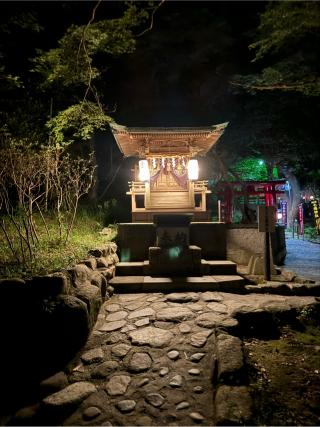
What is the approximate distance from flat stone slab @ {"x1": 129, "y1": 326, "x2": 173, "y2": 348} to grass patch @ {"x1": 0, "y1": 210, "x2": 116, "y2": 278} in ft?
7.03

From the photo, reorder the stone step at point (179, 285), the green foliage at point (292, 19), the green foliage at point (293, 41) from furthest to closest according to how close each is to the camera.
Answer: the green foliage at point (293, 41)
the green foliage at point (292, 19)
the stone step at point (179, 285)

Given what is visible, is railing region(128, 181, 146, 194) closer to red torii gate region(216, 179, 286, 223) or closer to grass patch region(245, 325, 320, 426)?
red torii gate region(216, 179, 286, 223)

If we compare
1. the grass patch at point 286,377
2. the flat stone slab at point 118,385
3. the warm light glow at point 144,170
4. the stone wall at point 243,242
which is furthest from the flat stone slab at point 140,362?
the warm light glow at point 144,170

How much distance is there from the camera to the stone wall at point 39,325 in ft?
14.6

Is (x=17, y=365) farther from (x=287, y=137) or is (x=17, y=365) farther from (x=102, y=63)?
(x=287, y=137)

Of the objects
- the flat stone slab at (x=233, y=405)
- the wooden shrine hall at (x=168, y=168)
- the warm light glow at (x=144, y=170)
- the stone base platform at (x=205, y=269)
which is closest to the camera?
the flat stone slab at (x=233, y=405)

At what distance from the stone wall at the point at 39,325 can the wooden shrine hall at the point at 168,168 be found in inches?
295

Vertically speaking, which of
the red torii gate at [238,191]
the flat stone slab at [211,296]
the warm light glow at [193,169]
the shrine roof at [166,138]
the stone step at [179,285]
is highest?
the shrine roof at [166,138]

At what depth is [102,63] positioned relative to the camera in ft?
53.9

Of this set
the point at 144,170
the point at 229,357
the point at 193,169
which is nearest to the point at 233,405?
the point at 229,357

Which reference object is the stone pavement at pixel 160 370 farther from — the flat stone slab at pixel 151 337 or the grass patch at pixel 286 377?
the grass patch at pixel 286 377

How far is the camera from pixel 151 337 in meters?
5.05

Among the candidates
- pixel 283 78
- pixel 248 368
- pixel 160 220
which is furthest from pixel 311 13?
pixel 248 368

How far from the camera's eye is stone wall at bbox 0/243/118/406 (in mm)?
4453
